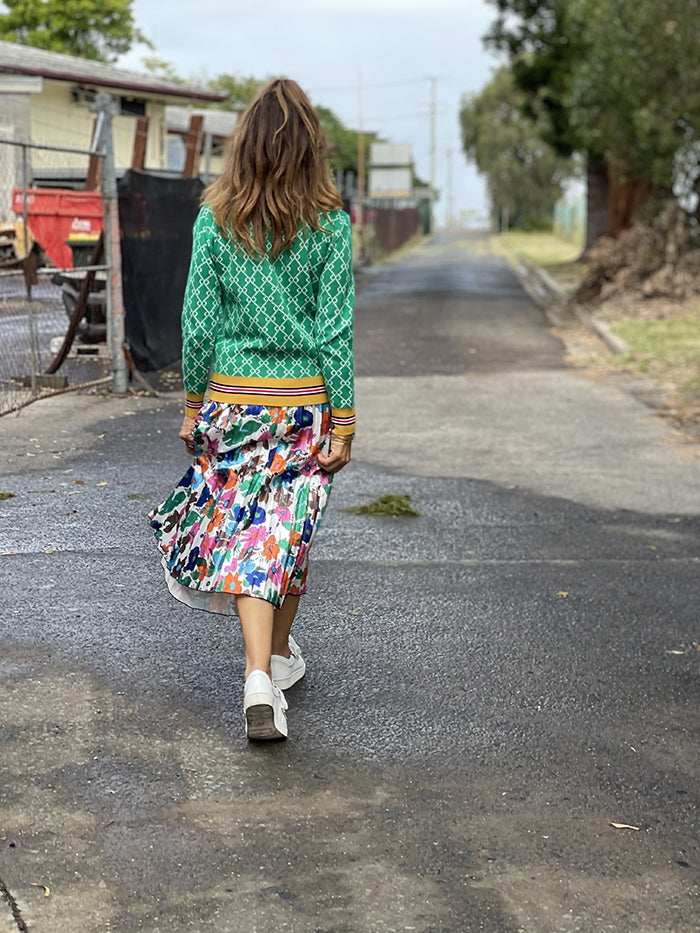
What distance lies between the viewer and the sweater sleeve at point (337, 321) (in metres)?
4.02

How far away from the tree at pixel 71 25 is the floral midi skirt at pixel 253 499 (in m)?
46.4

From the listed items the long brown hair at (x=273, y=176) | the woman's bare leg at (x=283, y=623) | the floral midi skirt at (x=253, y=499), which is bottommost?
the woman's bare leg at (x=283, y=623)

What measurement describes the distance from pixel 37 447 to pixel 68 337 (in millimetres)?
2796

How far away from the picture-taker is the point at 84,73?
34.9 meters

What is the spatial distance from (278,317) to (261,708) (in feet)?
3.80

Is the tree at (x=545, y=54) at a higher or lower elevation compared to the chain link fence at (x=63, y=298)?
higher

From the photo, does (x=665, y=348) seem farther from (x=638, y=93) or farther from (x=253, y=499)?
(x=253, y=499)

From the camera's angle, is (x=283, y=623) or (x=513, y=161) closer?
(x=283, y=623)

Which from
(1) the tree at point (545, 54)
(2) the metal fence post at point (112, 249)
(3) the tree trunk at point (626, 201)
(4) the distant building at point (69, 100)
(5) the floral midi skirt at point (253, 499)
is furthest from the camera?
(4) the distant building at point (69, 100)

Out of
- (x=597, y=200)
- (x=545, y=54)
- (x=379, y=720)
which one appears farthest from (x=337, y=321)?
(x=597, y=200)

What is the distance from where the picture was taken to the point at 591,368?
14516 mm

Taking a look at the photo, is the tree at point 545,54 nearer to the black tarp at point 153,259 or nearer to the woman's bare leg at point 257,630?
the black tarp at point 153,259

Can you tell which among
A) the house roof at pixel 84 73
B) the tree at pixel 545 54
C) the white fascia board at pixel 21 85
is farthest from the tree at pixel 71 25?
the tree at pixel 545 54

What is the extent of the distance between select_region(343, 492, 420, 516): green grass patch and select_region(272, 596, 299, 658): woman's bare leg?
9.60 ft
